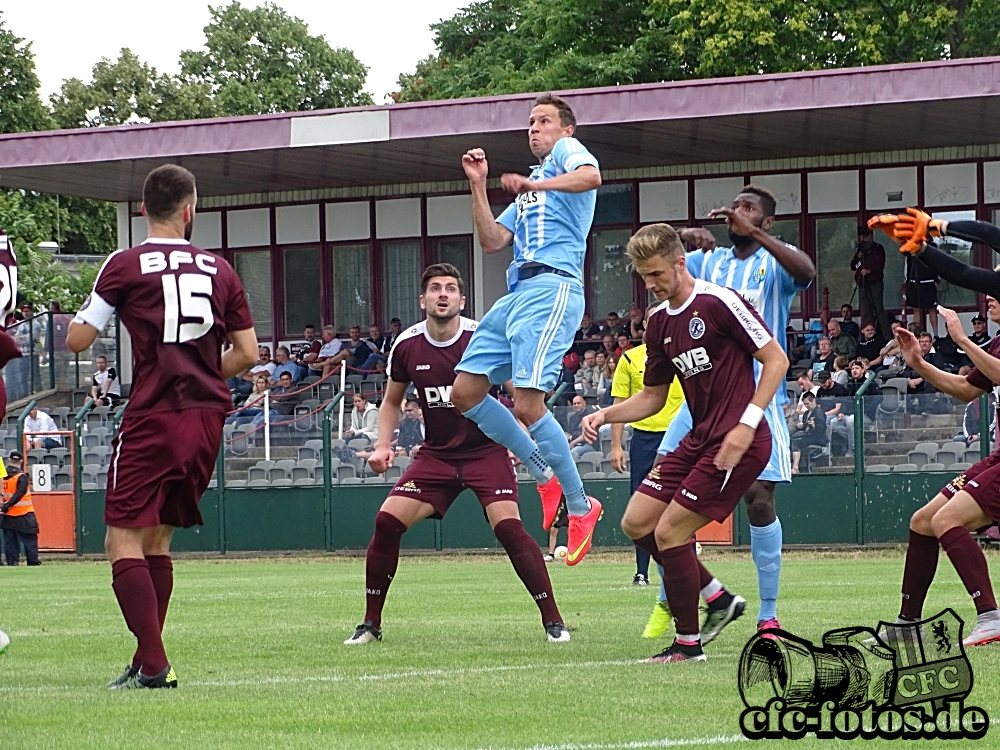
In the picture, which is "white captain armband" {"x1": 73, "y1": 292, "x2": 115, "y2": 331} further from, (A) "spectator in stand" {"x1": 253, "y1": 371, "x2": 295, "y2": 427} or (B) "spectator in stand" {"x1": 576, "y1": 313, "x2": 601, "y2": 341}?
(B) "spectator in stand" {"x1": 576, "y1": 313, "x2": 601, "y2": 341}

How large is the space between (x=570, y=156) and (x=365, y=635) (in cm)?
302

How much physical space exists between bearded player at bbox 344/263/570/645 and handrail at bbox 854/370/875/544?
12830mm

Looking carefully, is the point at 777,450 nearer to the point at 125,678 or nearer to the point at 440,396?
the point at 440,396

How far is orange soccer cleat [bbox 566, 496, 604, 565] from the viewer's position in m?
9.35

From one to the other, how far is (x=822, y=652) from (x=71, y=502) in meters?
20.5

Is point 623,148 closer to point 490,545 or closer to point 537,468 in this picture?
point 490,545

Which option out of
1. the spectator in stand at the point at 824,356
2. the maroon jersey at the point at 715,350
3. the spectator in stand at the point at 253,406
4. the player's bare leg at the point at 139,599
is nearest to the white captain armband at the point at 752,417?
the maroon jersey at the point at 715,350

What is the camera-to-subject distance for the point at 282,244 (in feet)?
112

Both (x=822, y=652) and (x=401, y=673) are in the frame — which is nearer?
(x=822, y=652)

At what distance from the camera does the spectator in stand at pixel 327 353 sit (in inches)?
1180

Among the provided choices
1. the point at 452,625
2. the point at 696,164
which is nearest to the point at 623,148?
the point at 696,164

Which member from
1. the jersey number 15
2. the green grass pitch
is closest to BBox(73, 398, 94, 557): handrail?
the green grass pitch

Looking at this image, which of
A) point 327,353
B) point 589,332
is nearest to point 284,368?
point 327,353

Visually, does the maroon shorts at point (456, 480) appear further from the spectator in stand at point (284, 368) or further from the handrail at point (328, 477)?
the spectator in stand at point (284, 368)
